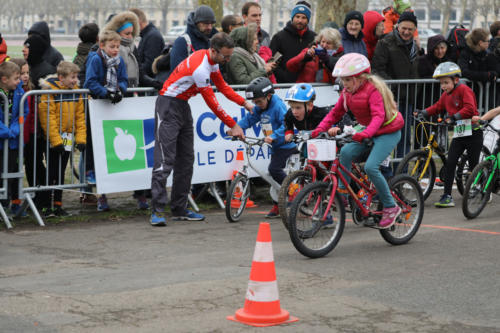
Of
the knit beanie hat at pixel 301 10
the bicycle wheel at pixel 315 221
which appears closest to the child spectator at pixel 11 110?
the bicycle wheel at pixel 315 221

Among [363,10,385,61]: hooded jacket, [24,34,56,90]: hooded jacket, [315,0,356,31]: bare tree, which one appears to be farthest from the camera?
[315,0,356,31]: bare tree

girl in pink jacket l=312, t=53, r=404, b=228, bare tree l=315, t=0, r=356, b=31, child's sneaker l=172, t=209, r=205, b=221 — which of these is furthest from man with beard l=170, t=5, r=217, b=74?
bare tree l=315, t=0, r=356, b=31

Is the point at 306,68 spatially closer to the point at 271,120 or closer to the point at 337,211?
the point at 271,120

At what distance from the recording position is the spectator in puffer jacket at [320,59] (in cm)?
1189

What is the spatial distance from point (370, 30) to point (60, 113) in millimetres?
5641

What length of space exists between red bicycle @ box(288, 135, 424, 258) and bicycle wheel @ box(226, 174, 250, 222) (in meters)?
1.71

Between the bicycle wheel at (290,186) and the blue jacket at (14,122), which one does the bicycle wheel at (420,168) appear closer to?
the bicycle wheel at (290,186)

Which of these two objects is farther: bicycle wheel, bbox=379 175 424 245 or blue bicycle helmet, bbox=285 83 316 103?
blue bicycle helmet, bbox=285 83 316 103

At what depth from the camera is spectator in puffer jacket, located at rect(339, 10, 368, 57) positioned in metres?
12.7

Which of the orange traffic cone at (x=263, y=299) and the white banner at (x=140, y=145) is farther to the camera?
the white banner at (x=140, y=145)

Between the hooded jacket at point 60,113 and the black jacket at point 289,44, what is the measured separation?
3272 mm

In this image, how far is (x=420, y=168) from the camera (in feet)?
36.1

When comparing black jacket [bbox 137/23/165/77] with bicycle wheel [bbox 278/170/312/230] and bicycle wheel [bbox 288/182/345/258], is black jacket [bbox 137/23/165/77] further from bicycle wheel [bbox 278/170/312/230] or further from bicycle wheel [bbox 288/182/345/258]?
bicycle wheel [bbox 288/182/345/258]

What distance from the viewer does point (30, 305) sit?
20.6 ft
